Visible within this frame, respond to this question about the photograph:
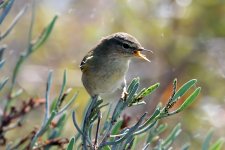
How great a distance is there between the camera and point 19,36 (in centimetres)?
652

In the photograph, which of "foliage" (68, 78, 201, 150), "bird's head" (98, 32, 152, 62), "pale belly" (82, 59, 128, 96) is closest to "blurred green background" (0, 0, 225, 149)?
"bird's head" (98, 32, 152, 62)

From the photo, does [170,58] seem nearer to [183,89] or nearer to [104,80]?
[104,80]

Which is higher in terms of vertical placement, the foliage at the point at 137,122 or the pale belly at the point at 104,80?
the pale belly at the point at 104,80

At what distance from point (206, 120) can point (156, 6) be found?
1.11 metres

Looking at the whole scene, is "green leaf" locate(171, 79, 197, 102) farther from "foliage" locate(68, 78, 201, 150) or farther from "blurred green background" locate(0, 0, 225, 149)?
"blurred green background" locate(0, 0, 225, 149)

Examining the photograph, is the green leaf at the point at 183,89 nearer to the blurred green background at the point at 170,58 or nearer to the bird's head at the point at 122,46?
the bird's head at the point at 122,46

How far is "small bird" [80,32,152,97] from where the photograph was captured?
10.7ft

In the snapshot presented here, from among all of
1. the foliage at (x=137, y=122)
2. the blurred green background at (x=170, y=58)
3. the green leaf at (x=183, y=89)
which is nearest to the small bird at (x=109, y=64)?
the foliage at (x=137, y=122)

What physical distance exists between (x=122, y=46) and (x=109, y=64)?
0.12 metres

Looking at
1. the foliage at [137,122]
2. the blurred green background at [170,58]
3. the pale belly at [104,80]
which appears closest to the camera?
the foliage at [137,122]

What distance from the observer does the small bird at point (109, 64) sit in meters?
3.27

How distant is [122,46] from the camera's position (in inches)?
136

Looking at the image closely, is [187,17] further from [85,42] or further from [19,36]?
[19,36]

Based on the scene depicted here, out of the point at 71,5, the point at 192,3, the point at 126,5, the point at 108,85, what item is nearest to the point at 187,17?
the point at 192,3
